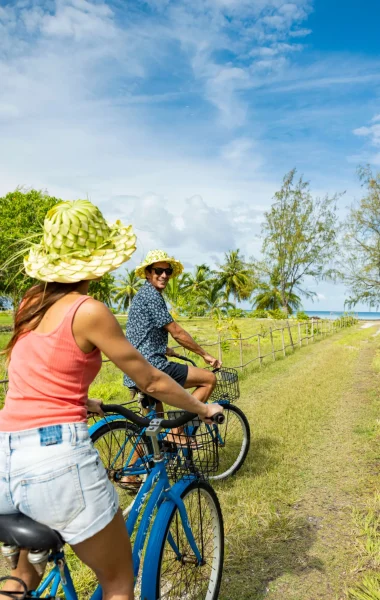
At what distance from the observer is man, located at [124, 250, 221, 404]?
13.4ft

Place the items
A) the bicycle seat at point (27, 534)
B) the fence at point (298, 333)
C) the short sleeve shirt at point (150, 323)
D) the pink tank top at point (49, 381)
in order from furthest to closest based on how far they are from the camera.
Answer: the fence at point (298, 333), the short sleeve shirt at point (150, 323), the pink tank top at point (49, 381), the bicycle seat at point (27, 534)

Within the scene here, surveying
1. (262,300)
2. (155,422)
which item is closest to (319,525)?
(155,422)

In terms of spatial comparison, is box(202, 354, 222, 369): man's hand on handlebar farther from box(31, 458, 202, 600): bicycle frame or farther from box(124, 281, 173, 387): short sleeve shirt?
box(31, 458, 202, 600): bicycle frame

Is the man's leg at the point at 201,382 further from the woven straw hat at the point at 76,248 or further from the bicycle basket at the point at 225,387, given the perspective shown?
the woven straw hat at the point at 76,248

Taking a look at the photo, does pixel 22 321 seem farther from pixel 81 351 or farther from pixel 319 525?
pixel 319 525

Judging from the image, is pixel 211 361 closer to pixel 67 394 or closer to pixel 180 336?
pixel 180 336

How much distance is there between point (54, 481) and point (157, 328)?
2.51m

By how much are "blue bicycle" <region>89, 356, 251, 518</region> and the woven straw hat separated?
1.22 meters

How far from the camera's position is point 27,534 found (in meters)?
1.59

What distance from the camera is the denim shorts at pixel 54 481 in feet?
5.38

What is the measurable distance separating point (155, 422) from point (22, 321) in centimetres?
89

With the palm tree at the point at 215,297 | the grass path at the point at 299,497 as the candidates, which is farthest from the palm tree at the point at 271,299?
the grass path at the point at 299,497

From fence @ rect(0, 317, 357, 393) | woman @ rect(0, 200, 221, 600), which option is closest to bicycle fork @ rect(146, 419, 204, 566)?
woman @ rect(0, 200, 221, 600)

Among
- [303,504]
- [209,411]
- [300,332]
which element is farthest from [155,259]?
[300,332]
